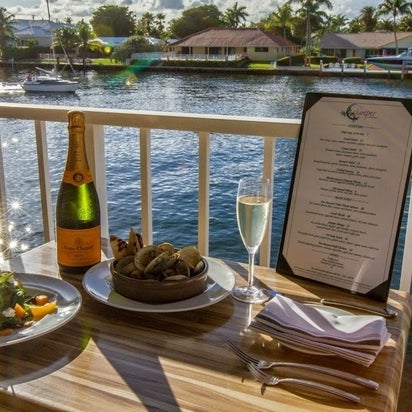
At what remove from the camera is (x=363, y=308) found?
80cm

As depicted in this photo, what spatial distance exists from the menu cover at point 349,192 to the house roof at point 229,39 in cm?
2200

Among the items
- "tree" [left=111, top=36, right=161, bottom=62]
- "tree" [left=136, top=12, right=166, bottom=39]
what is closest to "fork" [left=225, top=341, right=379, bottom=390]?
"tree" [left=111, top=36, right=161, bottom=62]

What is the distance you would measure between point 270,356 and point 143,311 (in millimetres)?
188

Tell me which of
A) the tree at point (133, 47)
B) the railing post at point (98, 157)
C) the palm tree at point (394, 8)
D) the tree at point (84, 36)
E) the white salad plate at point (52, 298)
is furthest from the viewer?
the tree at point (84, 36)

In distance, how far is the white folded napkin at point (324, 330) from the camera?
646 millimetres

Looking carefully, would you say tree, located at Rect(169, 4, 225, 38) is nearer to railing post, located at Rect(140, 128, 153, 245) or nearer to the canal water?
the canal water

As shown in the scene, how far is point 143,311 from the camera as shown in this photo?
733 mm

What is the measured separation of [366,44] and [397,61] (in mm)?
1886

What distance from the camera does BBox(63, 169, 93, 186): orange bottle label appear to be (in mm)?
887

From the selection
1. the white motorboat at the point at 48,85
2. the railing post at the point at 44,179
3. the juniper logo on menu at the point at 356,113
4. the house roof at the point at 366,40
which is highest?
the house roof at the point at 366,40

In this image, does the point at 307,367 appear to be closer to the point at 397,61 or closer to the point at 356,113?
the point at 356,113

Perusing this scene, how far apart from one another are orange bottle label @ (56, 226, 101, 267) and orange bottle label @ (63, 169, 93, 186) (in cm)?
8

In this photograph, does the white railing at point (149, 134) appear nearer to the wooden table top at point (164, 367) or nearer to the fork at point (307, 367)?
the wooden table top at point (164, 367)

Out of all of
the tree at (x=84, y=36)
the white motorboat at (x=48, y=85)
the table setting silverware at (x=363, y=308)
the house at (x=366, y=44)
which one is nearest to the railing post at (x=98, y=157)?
the table setting silverware at (x=363, y=308)
